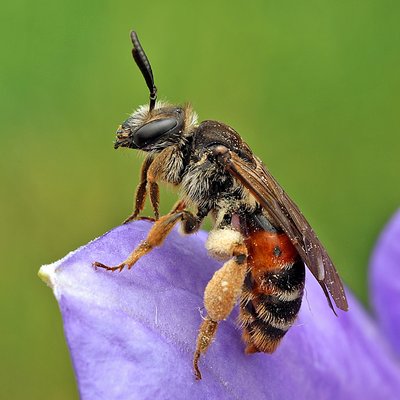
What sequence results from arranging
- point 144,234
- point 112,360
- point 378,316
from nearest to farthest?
point 112,360 < point 144,234 < point 378,316

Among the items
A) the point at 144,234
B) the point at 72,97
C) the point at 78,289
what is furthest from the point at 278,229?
the point at 72,97

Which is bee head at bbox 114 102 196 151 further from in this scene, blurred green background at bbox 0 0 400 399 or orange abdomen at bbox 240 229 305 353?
blurred green background at bbox 0 0 400 399

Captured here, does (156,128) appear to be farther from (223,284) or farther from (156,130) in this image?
(223,284)

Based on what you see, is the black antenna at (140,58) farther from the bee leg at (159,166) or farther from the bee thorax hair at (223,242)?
the bee thorax hair at (223,242)

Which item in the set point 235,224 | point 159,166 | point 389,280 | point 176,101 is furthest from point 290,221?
point 176,101

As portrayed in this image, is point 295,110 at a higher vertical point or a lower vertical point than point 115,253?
lower

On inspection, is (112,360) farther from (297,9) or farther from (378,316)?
(297,9)
